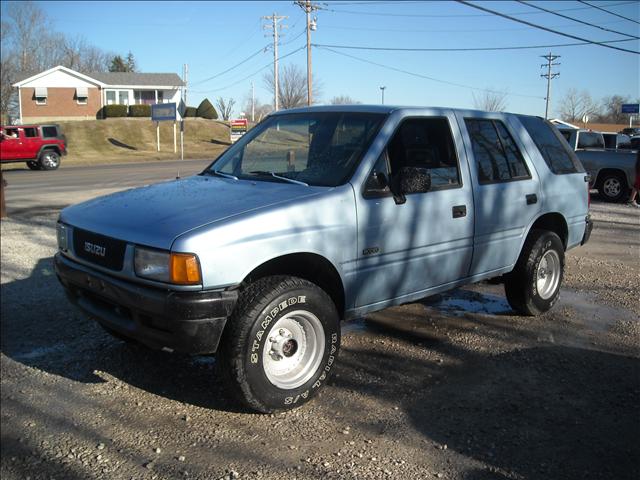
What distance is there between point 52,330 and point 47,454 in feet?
7.07

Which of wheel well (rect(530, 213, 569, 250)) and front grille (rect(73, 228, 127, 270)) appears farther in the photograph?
wheel well (rect(530, 213, 569, 250))

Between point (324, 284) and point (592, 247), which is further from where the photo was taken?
point (592, 247)

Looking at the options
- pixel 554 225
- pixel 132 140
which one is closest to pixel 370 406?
pixel 554 225

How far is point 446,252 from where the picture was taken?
4.46m

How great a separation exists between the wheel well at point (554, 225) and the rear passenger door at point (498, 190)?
292 mm

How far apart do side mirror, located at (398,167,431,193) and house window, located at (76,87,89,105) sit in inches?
2409

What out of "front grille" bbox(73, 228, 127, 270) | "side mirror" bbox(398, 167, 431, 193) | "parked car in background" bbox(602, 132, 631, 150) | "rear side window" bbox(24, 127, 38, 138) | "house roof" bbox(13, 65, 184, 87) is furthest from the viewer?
"house roof" bbox(13, 65, 184, 87)

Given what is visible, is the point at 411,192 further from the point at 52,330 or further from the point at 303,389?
the point at 52,330

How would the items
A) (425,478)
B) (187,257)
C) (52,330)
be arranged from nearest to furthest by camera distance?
(425,478) < (187,257) < (52,330)

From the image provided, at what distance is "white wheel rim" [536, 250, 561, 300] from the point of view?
5.53 m

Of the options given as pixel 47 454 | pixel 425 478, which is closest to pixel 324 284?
pixel 425 478

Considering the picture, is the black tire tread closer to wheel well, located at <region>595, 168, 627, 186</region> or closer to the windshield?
the windshield

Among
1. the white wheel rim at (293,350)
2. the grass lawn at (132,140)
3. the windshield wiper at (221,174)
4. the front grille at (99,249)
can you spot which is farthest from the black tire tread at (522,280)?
the grass lawn at (132,140)

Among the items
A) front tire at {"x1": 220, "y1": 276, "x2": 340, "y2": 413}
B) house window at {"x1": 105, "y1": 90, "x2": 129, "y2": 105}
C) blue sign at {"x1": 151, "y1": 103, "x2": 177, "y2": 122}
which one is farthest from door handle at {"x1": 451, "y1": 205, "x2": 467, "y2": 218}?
house window at {"x1": 105, "y1": 90, "x2": 129, "y2": 105}
